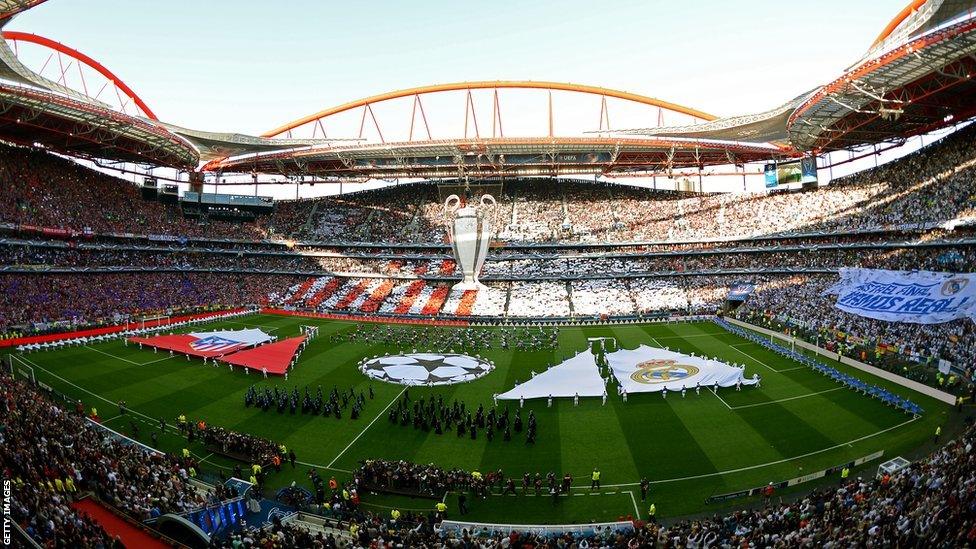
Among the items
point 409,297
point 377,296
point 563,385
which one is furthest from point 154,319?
point 563,385

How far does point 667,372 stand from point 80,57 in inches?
2812

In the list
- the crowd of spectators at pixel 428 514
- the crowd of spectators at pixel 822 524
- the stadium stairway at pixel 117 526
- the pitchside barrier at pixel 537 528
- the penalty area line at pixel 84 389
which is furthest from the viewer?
the penalty area line at pixel 84 389

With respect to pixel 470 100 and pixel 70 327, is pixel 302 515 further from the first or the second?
pixel 470 100

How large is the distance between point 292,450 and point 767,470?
1736cm

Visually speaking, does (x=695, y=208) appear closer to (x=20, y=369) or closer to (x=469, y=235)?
(x=469, y=235)

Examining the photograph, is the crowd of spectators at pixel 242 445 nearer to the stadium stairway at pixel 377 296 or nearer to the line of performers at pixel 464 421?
the line of performers at pixel 464 421

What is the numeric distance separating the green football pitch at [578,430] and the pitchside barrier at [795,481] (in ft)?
0.64

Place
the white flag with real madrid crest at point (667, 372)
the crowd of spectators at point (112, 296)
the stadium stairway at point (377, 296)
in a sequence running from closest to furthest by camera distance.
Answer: the white flag with real madrid crest at point (667, 372) → the crowd of spectators at point (112, 296) → the stadium stairway at point (377, 296)

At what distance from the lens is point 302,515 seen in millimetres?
15969

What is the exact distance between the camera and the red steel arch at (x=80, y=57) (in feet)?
179

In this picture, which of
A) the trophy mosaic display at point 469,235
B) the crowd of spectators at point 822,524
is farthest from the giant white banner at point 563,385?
the trophy mosaic display at point 469,235

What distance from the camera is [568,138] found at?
2217 inches

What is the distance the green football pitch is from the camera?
17.6m

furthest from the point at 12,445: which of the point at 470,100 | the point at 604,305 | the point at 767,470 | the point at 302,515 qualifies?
the point at 470,100
